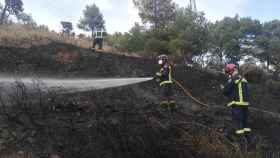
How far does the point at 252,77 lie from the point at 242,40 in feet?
39.3

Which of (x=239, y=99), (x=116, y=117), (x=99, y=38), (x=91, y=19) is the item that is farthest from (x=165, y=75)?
(x=91, y=19)

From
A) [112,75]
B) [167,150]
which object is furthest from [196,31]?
[167,150]

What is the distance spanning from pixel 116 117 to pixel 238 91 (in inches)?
121

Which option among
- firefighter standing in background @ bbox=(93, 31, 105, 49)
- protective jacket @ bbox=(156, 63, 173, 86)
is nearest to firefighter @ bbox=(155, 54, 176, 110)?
protective jacket @ bbox=(156, 63, 173, 86)

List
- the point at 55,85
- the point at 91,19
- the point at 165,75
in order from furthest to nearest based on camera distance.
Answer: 1. the point at 91,19
2. the point at 55,85
3. the point at 165,75

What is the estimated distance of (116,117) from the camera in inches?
353

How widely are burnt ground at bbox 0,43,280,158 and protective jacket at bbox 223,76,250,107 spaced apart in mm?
844

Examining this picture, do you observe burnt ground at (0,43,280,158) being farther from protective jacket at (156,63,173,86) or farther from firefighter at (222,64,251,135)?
protective jacket at (156,63,173,86)

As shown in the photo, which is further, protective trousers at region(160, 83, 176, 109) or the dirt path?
protective trousers at region(160, 83, 176, 109)

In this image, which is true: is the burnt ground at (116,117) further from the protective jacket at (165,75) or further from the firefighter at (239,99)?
the protective jacket at (165,75)

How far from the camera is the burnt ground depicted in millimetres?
6473

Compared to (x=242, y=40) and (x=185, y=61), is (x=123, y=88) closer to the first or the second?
(x=185, y=61)

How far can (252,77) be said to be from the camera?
21.4m

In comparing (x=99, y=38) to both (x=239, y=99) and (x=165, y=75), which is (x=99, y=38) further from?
(x=239, y=99)
